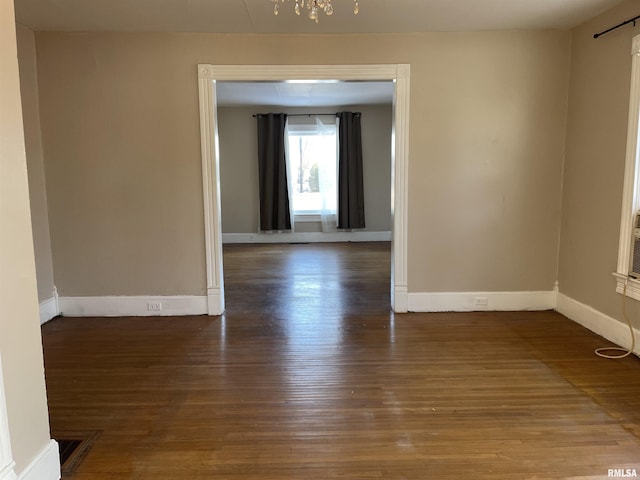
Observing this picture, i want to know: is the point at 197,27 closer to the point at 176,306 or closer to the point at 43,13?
the point at 43,13

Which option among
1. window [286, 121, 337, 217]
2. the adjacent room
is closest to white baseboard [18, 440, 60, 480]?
the adjacent room

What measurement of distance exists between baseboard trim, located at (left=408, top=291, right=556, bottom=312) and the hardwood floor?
0.39 ft

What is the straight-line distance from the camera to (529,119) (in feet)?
12.3

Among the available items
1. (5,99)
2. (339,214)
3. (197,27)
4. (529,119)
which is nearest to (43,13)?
(197,27)

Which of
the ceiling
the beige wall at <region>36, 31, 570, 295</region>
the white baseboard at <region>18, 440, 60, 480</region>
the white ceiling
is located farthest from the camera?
the white ceiling

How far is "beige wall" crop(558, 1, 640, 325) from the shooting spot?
121 inches

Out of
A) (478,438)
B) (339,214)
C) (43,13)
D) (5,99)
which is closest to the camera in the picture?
(5,99)

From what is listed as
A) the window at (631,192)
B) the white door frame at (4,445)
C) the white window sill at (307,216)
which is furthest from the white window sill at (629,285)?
the white window sill at (307,216)

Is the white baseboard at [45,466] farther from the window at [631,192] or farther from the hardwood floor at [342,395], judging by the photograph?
the window at [631,192]

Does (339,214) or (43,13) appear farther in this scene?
(339,214)

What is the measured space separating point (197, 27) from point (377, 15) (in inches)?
56.5

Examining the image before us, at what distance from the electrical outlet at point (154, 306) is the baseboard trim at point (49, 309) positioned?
805 mm

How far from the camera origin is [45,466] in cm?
166

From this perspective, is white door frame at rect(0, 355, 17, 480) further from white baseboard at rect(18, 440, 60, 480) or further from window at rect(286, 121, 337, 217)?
window at rect(286, 121, 337, 217)
